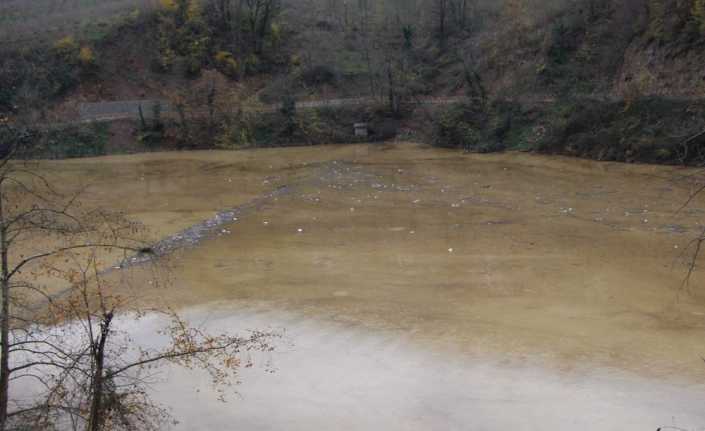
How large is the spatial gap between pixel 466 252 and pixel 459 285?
259 cm

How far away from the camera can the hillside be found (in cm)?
3216

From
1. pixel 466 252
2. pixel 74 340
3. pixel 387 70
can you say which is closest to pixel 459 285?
pixel 466 252

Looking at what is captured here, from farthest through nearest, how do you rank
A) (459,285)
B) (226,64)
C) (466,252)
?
(226,64)
(466,252)
(459,285)

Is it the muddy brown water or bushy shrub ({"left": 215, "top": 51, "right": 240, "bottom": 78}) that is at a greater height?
bushy shrub ({"left": 215, "top": 51, "right": 240, "bottom": 78})

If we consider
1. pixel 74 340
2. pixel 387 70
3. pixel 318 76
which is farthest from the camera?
pixel 318 76

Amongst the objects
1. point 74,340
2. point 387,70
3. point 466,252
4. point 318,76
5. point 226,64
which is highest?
point 226,64

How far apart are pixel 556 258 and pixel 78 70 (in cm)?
3668

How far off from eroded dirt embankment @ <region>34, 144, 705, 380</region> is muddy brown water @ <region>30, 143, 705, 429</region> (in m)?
0.06

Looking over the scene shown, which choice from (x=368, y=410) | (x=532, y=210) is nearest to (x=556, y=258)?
(x=532, y=210)

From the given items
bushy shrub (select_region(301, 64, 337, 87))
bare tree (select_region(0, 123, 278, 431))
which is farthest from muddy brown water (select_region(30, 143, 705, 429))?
bushy shrub (select_region(301, 64, 337, 87))

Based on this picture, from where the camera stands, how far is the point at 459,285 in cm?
1595

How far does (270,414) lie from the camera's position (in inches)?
423

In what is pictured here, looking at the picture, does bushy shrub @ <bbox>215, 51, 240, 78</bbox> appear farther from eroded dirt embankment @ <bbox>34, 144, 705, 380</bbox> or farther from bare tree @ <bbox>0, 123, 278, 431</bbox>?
bare tree @ <bbox>0, 123, 278, 431</bbox>

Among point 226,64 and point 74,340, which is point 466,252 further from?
point 226,64
